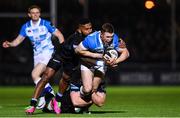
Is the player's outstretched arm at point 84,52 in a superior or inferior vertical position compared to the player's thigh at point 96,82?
superior

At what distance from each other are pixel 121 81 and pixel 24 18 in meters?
6.08

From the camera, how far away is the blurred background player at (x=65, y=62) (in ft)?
46.3

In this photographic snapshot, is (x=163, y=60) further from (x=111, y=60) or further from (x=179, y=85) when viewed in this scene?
(x=111, y=60)

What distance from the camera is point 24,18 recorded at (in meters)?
34.6

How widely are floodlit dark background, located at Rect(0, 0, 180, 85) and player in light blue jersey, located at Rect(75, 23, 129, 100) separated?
61.2ft

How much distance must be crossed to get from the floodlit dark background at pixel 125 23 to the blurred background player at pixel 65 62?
18.2 metres

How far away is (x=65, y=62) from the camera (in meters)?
14.5

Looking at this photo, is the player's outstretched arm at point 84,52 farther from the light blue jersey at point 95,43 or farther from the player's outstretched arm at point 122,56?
the player's outstretched arm at point 122,56

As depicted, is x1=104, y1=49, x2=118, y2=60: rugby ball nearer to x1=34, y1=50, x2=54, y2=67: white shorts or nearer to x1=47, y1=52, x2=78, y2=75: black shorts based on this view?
x1=47, y1=52, x2=78, y2=75: black shorts

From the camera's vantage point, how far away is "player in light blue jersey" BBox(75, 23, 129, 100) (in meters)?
13.5

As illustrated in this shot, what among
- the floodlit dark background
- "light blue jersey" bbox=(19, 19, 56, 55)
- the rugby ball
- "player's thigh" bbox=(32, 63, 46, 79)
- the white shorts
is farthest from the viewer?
the floodlit dark background

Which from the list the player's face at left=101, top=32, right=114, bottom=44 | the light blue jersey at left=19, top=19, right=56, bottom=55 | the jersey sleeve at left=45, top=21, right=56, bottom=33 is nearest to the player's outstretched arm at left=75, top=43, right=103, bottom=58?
the player's face at left=101, top=32, right=114, bottom=44

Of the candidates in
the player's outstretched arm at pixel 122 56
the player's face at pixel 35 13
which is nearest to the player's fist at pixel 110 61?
the player's outstretched arm at pixel 122 56

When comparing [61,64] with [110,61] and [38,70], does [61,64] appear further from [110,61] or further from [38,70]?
[38,70]
